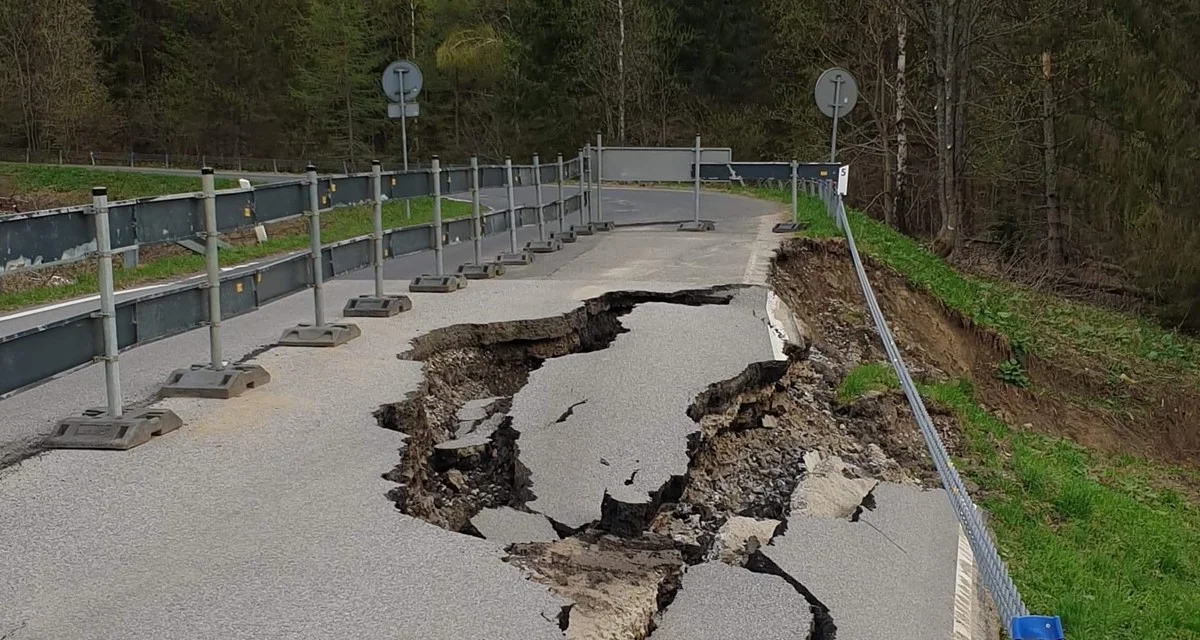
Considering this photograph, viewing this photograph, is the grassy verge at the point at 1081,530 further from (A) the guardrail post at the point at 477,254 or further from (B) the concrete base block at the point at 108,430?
(A) the guardrail post at the point at 477,254

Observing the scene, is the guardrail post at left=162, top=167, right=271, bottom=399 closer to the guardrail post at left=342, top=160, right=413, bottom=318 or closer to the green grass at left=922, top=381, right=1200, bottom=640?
the guardrail post at left=342, top=160, right=413, bottom=318

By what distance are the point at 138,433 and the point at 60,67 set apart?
166ft

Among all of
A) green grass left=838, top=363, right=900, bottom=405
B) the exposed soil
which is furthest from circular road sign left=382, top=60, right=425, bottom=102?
green grass left=838, top=363, right=900, bottom=405

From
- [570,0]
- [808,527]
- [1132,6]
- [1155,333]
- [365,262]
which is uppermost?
[570,0]

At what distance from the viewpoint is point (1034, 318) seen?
1711cm

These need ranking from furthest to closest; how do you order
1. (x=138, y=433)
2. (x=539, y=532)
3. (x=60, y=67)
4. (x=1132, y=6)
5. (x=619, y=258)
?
(x=60, y=67) < (x=1132, y=6) < (x=619, y=258) < (x=138, y=433) < (x=539, y=532)

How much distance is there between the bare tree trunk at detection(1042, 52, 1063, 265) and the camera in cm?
2694

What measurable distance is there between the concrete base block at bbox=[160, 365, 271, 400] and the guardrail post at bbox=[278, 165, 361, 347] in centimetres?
135

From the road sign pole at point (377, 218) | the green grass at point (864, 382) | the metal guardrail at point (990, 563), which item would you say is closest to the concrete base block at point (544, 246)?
the road sign pole at point (377, 218)

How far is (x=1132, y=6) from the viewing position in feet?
85.3

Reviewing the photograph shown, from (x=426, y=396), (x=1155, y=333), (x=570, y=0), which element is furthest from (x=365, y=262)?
(x=570, y=0)

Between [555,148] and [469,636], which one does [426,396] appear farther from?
[555,148]

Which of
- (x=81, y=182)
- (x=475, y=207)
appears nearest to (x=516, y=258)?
(x=475, y=207)

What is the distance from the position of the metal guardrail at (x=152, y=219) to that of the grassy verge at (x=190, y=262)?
5.12 m
